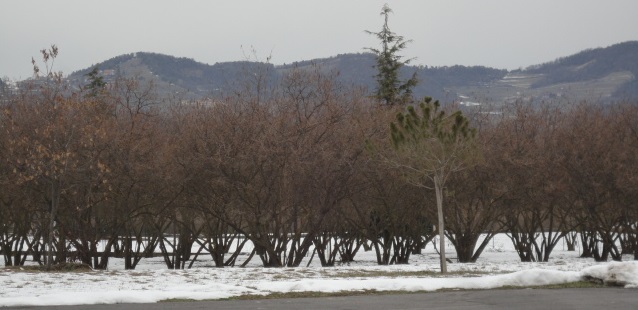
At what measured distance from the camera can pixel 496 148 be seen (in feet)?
109

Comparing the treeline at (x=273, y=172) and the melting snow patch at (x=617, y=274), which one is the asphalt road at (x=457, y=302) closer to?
the melting snow patch at (x=617, y=274)

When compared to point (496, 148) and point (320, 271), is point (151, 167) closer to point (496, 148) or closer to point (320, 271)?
point (320, 271)

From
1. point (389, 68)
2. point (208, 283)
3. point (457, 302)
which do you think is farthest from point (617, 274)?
point (389, 68)

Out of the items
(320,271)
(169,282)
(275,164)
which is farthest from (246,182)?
(169,282)

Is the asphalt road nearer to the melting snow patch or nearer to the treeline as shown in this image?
the melting snow patch

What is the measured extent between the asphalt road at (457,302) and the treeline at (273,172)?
273 inches

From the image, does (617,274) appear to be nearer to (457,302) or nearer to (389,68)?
(457,302)

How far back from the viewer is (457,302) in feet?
50.5

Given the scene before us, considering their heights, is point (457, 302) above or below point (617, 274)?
above

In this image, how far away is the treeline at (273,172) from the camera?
87.3 ft

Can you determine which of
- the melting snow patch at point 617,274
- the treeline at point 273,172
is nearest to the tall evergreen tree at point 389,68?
the treeline at point 273,172

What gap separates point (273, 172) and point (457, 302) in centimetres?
1431

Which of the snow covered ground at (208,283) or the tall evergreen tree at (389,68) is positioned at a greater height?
the tall evergreen tree at (389,68)

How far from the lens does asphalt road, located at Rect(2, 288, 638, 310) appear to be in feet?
47.6
